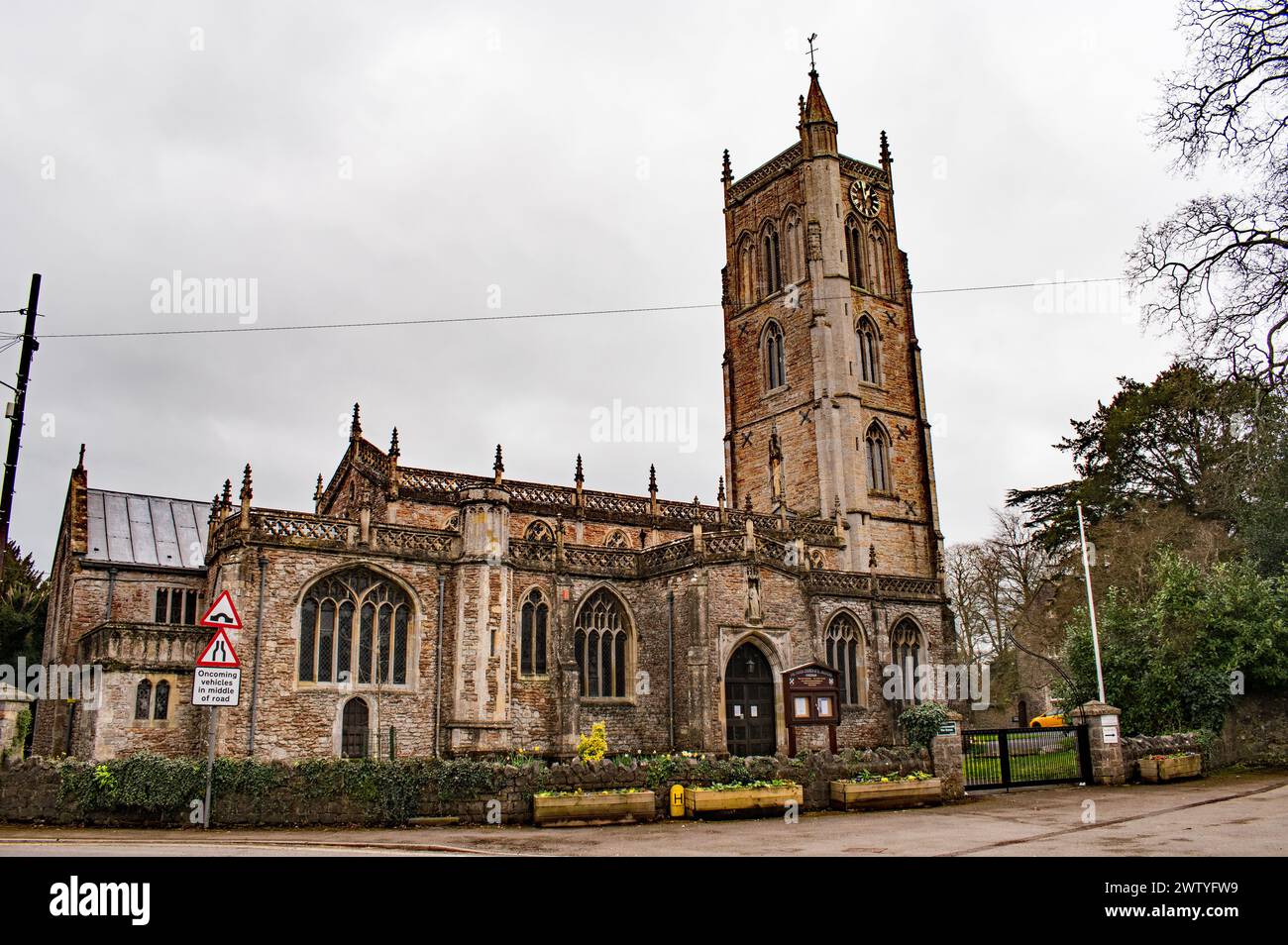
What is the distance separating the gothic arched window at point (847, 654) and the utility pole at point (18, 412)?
2250 cm

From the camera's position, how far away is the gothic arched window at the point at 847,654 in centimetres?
3088

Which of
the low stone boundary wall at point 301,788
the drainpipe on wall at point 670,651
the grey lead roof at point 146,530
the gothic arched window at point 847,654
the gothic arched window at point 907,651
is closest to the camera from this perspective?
the low stone boundary wall at point 301,788

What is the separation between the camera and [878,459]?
44031 mm

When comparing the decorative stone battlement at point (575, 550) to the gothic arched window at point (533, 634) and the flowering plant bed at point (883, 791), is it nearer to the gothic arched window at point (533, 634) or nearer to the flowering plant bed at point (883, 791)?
the gothic arched window at point (533, 634)

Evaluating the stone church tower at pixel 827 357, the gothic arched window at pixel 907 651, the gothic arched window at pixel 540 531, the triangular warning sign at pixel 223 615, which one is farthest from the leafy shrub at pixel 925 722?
the stone church tower at pixel 827 357

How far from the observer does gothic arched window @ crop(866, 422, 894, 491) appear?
43594 millimetres

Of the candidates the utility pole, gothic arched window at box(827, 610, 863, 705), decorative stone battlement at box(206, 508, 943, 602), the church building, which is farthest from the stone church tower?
the utility pole

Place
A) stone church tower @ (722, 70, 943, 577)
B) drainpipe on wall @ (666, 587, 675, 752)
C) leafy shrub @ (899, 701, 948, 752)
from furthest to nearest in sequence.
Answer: stone church tower @ (722, 70, 943, 577), drainpipe on wall @ (666, 587, 675, 752), leafy shrub @ (899, 701, 948, 752)

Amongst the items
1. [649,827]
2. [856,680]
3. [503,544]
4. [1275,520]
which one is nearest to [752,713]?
[856,680]

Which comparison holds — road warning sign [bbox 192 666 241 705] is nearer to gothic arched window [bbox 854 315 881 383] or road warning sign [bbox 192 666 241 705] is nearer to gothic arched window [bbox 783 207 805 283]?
gothic arched window [bbox 854 315 881 383]

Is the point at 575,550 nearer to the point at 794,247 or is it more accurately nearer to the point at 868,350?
the point at 868,350

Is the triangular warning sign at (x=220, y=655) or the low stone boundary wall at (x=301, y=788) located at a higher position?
the triangular warning sign at (x=220, y=655)

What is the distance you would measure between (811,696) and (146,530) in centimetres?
2183

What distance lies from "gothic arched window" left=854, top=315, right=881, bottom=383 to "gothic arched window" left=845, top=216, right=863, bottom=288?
7.52 ft
